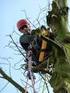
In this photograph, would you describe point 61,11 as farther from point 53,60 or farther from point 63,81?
point 63,81

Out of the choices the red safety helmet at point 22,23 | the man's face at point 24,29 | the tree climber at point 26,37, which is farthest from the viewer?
the red safety helmet at point 22,23

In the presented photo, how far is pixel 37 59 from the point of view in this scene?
16.6ft

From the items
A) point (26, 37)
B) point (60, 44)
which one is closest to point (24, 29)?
point (26, 37)

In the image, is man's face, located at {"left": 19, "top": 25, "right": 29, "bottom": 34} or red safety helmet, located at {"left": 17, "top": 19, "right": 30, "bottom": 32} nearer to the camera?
man's face, located at {"left": 19, "top": 25, "right": 29, "bottom": 34}

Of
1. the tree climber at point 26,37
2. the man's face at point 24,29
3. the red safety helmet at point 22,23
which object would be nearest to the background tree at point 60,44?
the tree climber at point 26,37

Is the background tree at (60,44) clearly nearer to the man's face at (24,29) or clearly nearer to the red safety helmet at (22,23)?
the man's face at (24,29)

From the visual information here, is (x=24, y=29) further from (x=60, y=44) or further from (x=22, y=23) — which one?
(x=60, y=44)

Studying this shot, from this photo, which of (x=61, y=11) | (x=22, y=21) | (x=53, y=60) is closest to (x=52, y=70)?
(x=53, y=60)

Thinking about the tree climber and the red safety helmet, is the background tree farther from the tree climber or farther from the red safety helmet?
the red safety helmet

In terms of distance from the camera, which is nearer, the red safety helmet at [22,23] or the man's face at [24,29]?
the man's face at [24,29]

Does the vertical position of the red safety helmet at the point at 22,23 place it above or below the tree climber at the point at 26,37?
above

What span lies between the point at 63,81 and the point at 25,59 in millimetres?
1205

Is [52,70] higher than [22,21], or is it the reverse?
[22,21]

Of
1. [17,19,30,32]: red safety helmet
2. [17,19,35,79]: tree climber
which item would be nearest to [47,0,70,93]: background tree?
[17,19,35,79]: tree climber
